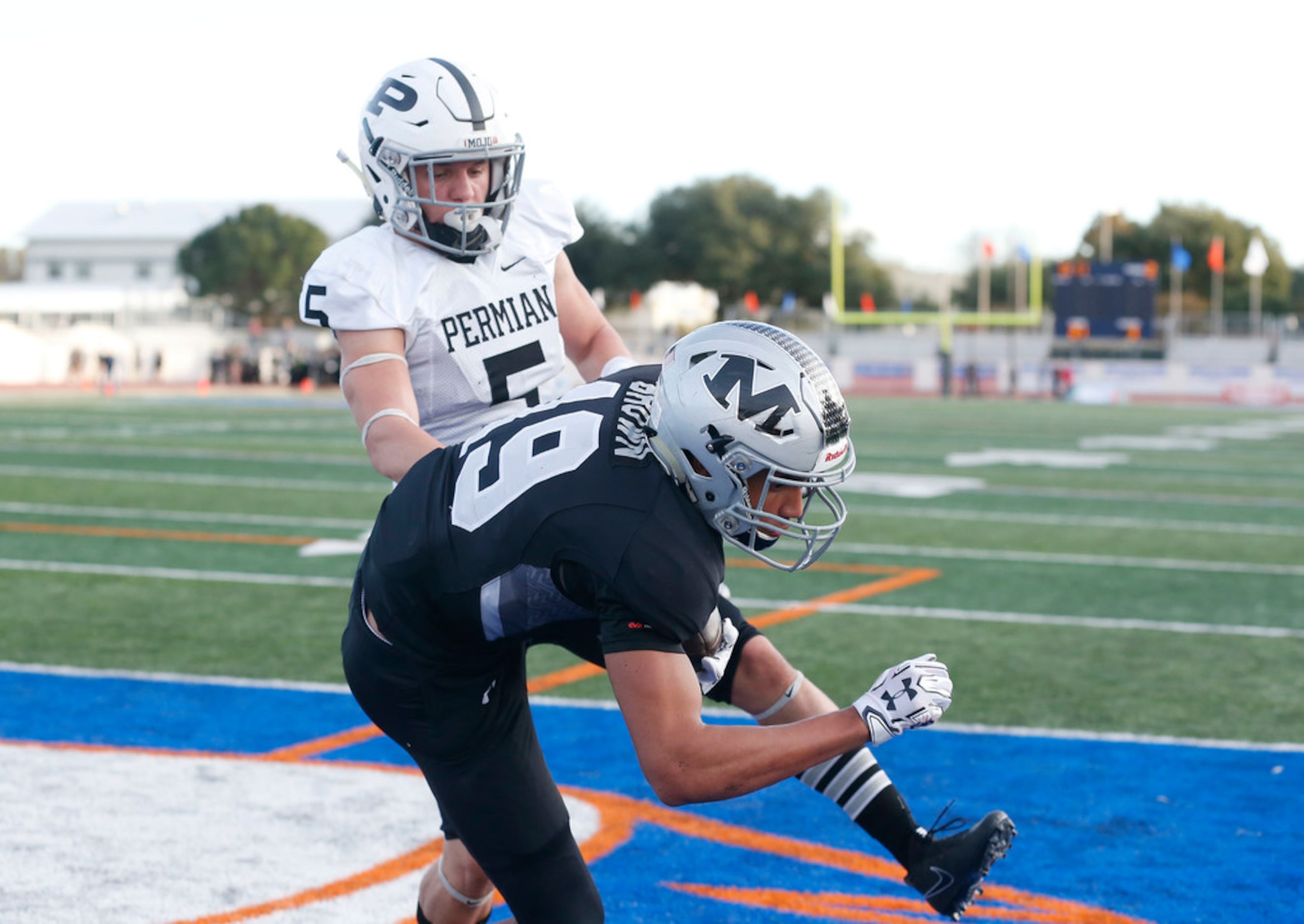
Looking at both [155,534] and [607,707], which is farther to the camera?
[155,534]

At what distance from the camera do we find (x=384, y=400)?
10.3 feet

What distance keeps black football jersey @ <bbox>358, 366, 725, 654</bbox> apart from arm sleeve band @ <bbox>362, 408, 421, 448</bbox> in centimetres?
31

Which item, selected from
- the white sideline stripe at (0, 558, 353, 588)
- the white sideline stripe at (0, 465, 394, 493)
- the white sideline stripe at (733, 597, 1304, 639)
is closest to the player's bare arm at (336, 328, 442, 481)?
the white sideline stripe at (733, 597, 1304, 639)

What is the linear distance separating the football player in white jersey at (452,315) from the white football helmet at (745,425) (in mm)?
654

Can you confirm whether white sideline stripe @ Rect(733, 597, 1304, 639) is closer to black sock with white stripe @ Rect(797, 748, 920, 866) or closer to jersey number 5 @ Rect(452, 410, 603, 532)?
black sock with white stripe @ Rect(797, 748, 920, 866)

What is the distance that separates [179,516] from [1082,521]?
274 inches

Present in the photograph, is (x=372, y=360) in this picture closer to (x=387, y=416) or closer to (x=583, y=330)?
(x=387, y=416)

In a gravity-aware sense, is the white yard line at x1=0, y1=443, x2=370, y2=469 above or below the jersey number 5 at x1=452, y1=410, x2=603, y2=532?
below

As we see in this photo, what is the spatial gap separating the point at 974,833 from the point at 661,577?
1.01 m

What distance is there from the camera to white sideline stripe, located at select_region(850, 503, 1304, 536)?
11047 mm

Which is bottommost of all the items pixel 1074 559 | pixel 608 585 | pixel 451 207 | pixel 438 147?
pixel 1074 559

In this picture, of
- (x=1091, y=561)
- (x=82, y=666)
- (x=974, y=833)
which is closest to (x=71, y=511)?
(x=82, y=666)

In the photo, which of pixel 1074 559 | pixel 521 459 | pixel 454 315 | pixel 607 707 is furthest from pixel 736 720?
pixel 1074 559

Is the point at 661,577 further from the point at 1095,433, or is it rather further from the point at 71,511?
the point at 1095,433
